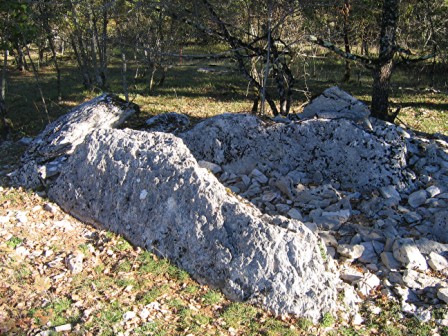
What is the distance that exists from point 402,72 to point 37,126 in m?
22.9

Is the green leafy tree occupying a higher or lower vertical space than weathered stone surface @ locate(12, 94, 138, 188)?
higher

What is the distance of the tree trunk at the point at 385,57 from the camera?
36.1ft

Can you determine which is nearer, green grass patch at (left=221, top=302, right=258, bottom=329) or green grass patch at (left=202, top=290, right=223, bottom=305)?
green grass patch at (left=221, top=302, right=258, bottom=329)

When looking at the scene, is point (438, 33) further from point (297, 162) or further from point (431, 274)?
point (431, 274)

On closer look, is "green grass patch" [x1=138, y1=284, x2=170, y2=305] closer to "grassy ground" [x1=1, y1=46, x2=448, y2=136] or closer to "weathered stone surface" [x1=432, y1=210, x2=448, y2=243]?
"weathered stone surface" [x1=432, y1=210, x2=448, y2=243]

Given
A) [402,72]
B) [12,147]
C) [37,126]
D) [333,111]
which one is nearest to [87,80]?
[37,126]

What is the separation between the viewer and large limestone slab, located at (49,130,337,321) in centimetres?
577

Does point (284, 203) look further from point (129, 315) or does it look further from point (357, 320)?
point (129, 315)

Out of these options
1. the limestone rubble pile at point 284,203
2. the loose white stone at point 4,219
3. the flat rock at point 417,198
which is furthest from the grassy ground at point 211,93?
the loose white stone at point 4,219

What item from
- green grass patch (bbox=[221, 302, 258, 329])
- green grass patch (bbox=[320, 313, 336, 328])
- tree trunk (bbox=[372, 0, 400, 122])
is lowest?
green grass patch (bbox=[320, 313, 336, 328])

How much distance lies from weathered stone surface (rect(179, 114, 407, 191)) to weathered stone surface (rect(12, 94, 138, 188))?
2299 millimetres

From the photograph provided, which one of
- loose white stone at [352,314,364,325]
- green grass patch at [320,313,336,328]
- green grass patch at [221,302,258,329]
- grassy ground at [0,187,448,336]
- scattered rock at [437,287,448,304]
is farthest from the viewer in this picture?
scattered rock at [437,287,448,304]

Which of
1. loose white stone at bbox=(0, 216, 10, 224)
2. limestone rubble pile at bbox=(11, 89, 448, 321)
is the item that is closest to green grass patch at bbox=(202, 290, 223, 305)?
limestone rubble pile at bbox=(11, 89, 448, 321)

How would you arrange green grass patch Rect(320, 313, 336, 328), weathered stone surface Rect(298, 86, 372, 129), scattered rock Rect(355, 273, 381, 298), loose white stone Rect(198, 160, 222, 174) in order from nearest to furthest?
green grass patch Rect(320, 313, 336, 328) → scattered rock Rect(355, 273, 381, 298) → loose white stone Rect(198, 160, 222, 174) → weathered stone surface Rect(298, 86, 372, 129)
